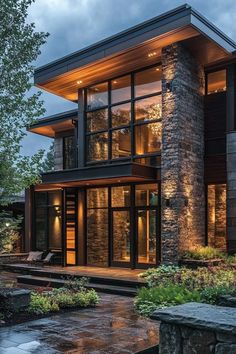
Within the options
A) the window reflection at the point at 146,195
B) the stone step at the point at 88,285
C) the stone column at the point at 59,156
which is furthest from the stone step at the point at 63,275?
the stone column at the point at 59,156

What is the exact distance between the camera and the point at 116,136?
15273mm

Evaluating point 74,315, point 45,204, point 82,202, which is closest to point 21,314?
point 74,315

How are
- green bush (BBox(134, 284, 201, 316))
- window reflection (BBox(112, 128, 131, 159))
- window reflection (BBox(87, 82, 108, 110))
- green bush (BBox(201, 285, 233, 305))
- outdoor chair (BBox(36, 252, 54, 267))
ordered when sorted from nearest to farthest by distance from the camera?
green bush (BBox(201, 285, 233, 305))
green bush (BBox(134, 284, 201, 316))
window reflection (BBox(112, 128, 131, 159))
window reflection (BBox(87, 82, 108, 110))
outdoor chair (BBox(36, 252, 54, 267))

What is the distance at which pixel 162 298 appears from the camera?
8117 millimetres

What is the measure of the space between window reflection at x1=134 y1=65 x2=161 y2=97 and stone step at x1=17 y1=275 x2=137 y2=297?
258 inches

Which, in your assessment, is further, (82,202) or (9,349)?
(82,202)

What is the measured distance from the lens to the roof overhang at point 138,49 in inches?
475

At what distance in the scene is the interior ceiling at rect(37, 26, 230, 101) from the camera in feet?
41.5

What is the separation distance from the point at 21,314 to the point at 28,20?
5630 mm

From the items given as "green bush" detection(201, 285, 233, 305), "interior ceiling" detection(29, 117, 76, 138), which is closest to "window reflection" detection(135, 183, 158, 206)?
"interior ceiling" detection(29, 117, 76, 138)

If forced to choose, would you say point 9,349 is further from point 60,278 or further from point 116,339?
point 60,278

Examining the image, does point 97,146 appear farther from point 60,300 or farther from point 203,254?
point 60,300

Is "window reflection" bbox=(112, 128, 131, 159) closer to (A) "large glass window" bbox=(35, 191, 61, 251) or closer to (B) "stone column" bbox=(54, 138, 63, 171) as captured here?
(A) "large glass window" bbox=(35, 191, 61, 251)

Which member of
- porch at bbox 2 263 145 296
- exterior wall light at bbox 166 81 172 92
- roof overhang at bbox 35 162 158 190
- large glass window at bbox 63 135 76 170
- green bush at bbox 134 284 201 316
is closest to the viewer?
green bush at bbox 134 284 201 316
